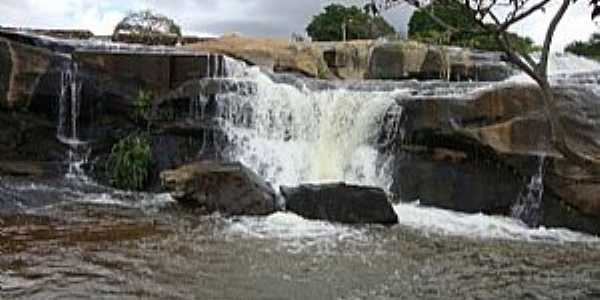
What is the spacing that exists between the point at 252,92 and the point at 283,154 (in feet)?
4.43

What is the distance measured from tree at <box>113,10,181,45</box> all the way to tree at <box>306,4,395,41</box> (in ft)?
26.3

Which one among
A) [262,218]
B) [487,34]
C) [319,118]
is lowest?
[262,218]

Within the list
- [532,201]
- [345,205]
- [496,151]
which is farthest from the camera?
[496,151]

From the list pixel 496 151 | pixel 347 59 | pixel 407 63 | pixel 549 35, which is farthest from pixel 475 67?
pixel 549 35

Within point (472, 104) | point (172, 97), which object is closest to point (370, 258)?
point (472, 104)

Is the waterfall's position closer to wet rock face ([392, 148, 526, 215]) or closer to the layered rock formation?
wet rock face ([392, 148, 526, 215])

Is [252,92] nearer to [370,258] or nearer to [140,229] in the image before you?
[140,229]

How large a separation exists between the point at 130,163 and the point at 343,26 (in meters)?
19.2

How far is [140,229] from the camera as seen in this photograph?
11.0 meters

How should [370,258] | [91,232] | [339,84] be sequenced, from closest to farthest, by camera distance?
1. [370,258]
2. [91,232]
3. [339,84]

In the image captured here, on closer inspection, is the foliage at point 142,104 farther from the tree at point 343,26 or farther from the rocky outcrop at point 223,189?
the tree at point 343,26

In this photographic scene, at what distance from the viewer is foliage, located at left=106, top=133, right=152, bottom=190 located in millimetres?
14977

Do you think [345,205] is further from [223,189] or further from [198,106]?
[198,106]

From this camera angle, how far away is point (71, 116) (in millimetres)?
16453
